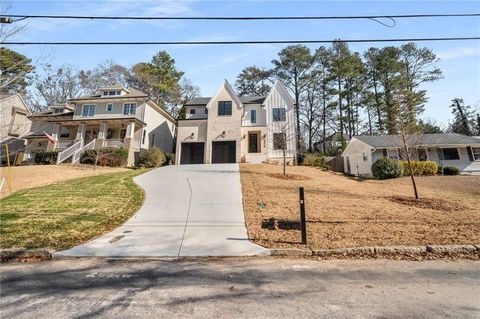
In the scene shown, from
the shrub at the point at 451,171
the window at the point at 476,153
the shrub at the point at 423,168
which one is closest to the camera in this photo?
the shrub at the point at 423,168

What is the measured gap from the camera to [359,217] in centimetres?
801

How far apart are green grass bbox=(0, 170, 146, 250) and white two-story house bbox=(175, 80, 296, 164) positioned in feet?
43.3

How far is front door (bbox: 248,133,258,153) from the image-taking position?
2577cm

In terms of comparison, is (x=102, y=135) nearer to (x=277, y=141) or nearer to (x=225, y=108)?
(x=225, y=108)

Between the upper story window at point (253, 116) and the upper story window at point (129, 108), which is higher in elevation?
the upper story window at point (129, 108)

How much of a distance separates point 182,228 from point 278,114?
857 inches

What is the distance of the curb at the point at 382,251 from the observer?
5.41 meters

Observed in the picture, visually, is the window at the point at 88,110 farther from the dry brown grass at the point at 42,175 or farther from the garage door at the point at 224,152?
the garage door at the point at 224,152

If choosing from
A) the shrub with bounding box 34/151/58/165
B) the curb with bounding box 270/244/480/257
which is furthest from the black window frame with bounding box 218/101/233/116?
the curb with bounding box 270/244/480/257

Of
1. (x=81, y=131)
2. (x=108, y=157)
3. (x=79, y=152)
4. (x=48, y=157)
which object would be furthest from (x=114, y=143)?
(x=48, y=157)

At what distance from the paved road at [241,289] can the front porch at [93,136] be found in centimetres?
2153

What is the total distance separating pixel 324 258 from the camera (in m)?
5.27

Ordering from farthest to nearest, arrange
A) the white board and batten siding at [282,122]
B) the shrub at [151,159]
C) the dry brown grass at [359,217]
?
1. the white board and batten siding at [282,122]
2. the shrub at [151,159]
3. the dry brown grass at [359,217]

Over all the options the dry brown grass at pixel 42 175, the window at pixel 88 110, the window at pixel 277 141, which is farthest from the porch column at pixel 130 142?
the window at pixel 277 141
